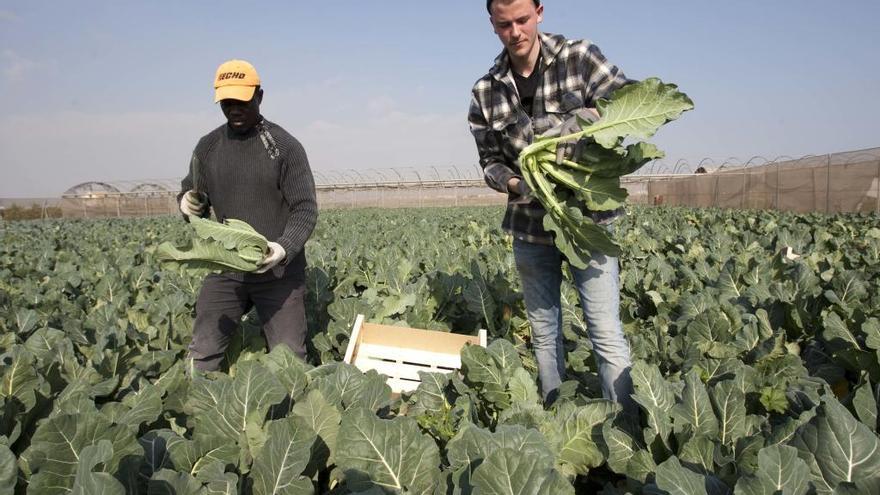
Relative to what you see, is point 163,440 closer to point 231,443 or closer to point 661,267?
point 231,443

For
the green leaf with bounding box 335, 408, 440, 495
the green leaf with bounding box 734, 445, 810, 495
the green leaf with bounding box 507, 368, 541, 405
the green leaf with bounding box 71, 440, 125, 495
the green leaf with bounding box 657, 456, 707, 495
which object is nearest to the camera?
the green leaf with bounding box 71, 440, 125, 495

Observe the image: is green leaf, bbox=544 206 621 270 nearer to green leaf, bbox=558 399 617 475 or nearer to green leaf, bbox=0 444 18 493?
green leaf, bbox=558 399 617 475

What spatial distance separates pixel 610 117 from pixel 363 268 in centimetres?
555

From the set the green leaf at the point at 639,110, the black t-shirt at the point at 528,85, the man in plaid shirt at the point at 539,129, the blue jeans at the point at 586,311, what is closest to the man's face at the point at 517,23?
the man in plaid shirt at the point at 539,129

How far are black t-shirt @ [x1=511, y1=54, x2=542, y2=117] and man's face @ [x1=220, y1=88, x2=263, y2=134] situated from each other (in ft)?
4.89

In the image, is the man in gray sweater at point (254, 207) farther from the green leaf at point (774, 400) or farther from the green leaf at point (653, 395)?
the green leaf at point (774, 400)

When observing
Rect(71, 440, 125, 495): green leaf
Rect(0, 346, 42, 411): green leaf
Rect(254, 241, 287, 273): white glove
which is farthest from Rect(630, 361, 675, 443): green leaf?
Rect(0, 346, 42, 411): green leaf

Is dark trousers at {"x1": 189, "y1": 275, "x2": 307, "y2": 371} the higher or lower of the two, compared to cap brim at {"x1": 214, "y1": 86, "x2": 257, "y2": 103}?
lower

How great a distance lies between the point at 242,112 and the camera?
3.31 meters

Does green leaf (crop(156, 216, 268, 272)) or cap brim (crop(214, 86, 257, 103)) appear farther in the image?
cap brim (crop(214, 86, 257, 103))

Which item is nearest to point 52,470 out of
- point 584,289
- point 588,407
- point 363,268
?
point 588,407

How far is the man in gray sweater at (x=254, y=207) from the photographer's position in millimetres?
3414

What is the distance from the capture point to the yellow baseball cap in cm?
319

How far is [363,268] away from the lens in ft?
25.1
